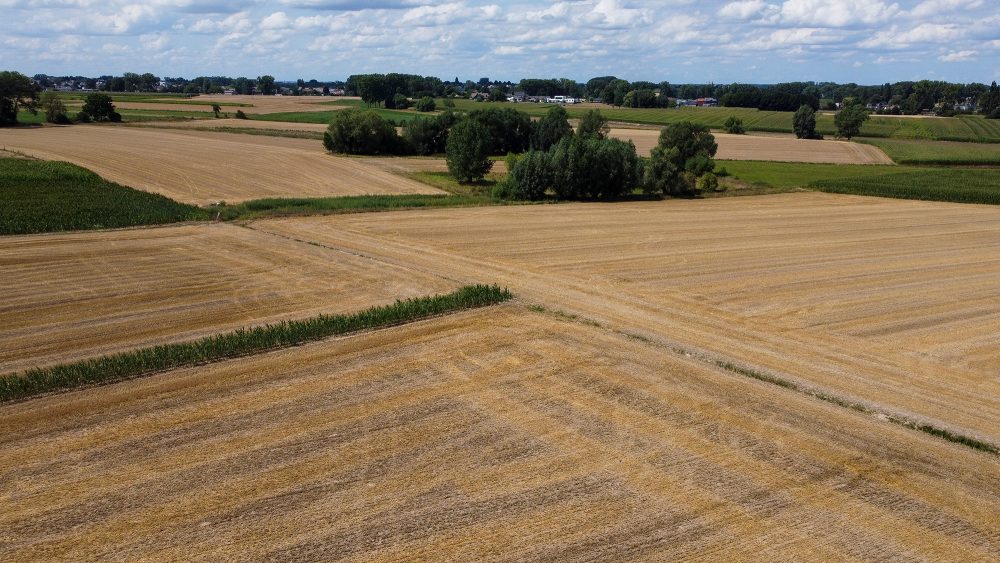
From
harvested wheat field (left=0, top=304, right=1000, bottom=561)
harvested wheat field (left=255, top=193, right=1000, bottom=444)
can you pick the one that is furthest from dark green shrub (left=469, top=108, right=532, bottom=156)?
harvested wheat field (left=0, top=304, right=1000, bottom=561)

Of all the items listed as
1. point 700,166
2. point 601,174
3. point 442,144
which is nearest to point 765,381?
point 601,174

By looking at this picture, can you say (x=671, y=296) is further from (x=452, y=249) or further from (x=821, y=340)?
(x=452, y=249)

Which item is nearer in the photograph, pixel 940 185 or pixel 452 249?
pixel 452 249

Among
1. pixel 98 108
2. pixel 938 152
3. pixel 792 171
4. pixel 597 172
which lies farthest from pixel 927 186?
pixel 98 108

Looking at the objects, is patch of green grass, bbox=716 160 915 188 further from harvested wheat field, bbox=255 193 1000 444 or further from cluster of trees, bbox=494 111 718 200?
harvested wheat field, bbox=255 193 1000 444

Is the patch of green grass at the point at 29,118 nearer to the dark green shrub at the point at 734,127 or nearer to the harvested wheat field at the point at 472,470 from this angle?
the harvested wheat field at the point at 472,470

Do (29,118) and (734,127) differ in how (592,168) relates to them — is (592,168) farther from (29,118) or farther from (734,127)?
(29,118)
